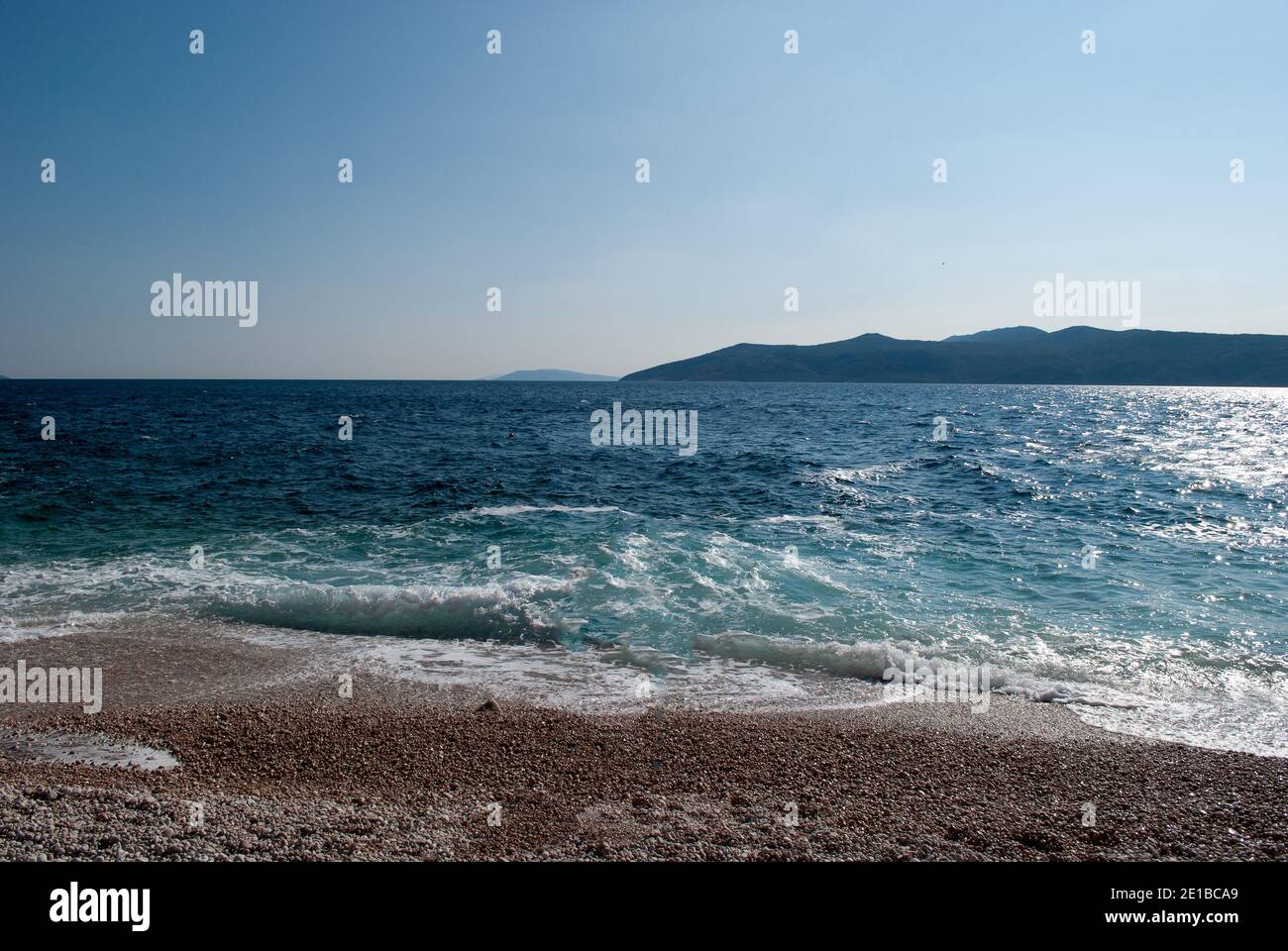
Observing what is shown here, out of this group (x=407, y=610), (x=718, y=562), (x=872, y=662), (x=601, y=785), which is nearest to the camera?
(x=601, y=785)

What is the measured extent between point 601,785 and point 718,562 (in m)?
9.99

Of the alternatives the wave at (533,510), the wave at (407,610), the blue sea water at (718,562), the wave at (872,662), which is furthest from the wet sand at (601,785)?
the wave at (533,510)

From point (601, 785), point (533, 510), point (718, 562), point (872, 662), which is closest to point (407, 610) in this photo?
point (718, 562)

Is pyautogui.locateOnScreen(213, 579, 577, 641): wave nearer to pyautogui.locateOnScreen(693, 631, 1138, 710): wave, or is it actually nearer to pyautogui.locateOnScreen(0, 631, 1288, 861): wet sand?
pyautogui.locateOnScreen(0, 631, 1288, 861): wet sand

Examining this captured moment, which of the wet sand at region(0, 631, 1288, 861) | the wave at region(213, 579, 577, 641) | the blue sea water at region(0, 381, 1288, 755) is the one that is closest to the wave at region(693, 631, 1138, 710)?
the blue sea water at region(0, 381, 1288, 755)

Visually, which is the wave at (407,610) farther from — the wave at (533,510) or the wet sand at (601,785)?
the wave at (533,510)

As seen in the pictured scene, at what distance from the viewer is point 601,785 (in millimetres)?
6469

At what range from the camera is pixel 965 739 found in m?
7.71

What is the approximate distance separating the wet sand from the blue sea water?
1.68 m

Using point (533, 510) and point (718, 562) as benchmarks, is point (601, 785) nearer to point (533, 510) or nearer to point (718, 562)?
point (718, 562)

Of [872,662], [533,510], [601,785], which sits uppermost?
[533,510]

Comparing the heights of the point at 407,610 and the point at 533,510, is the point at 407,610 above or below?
below
